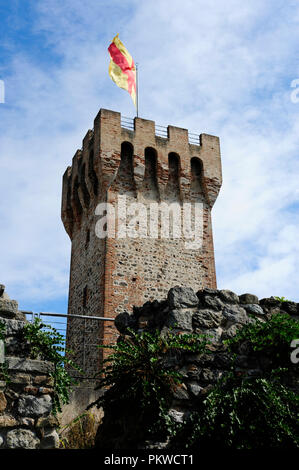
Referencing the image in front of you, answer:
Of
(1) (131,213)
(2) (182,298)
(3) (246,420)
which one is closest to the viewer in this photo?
(3) (246,420)

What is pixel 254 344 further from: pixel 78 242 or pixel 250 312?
pixel 78 242

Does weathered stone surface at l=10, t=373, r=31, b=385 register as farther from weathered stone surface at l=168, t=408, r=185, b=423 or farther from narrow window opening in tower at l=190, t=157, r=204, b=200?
narrow window opening in tower at l=190, t=157, r=204, b=200

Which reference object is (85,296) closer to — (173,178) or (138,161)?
(138,161)

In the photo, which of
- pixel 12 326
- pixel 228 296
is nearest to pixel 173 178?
pixel 228 296

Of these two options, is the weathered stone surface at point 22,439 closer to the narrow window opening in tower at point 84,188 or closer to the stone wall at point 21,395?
the stone wall at point 21,395

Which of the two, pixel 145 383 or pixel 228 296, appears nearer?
pixel 145 383

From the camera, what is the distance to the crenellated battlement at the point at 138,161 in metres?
15.9

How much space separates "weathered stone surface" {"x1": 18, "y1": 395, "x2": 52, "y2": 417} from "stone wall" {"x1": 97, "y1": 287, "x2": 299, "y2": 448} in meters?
0.78

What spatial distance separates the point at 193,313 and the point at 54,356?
1480 millimetres

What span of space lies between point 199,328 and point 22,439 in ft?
6.55

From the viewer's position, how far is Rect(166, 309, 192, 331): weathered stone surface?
A: 17.2 feet

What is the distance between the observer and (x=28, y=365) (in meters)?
4.85
